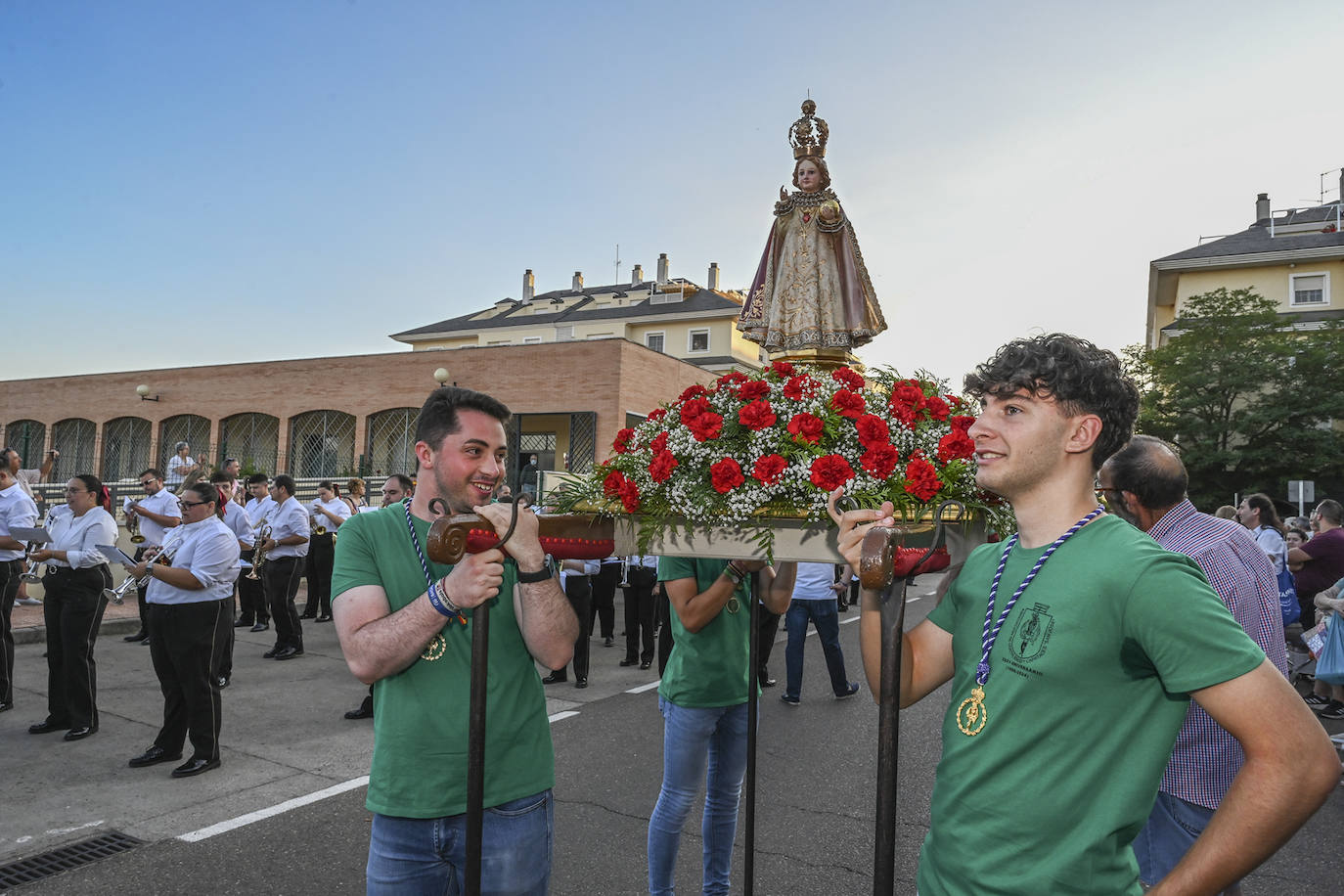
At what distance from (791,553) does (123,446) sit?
41639 mm

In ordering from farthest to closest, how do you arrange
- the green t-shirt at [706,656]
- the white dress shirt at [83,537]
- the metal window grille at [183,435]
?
the metal window grille at [183,435] < the white dress shirt at [83,537] < the green t-shirt at [706,656]

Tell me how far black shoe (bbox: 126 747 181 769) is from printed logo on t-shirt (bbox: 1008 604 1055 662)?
6763 mm

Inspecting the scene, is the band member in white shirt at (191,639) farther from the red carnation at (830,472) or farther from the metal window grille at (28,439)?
the metal window grille at (28,439)

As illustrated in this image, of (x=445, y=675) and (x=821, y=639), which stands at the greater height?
(x=445, y=675)

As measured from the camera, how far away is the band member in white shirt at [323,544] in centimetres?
1361

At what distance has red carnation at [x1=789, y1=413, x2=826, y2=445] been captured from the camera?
7.80 feet

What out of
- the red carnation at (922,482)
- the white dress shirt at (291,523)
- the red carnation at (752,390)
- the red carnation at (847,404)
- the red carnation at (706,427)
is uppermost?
the red carnation at (752,390)

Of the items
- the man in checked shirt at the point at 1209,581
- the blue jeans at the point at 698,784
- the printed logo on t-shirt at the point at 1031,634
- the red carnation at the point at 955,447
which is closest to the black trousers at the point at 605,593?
the blue jeans at the point at 698,784

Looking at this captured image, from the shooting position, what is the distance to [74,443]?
37.4m

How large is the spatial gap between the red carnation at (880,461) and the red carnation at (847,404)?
17 centimetres

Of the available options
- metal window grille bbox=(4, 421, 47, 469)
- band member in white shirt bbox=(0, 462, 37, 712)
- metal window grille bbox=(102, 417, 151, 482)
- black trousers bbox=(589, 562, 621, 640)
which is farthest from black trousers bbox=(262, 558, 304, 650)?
metal window grille bbox=(4, 421, 47, 469)

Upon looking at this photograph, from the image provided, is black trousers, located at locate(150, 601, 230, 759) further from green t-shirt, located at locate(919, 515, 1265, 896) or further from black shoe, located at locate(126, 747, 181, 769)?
green t-shirt, located at locate(919, 515, 1265, 896)

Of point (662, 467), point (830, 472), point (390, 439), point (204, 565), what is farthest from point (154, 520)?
point (390, 439)

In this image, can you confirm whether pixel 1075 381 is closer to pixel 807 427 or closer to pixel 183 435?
pixel 807 427
